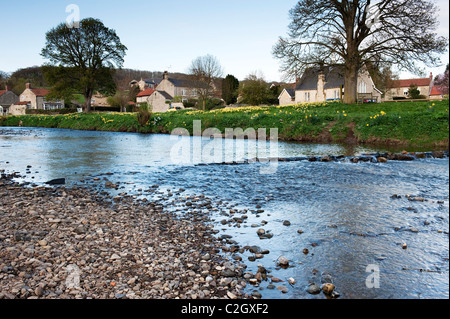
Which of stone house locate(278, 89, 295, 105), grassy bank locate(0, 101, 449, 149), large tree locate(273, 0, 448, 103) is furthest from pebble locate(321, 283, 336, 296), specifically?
stone house locate(278, 89, 295, 105)

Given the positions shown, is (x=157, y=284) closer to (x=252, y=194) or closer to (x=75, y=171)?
(x=252, y=194)

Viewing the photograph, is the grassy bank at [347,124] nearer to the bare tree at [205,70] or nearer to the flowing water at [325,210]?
the flowing water at [325,210]

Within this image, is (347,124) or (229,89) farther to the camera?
(229,89)

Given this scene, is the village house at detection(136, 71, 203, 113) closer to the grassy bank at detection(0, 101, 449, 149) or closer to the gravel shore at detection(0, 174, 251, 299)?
the grassy bank at detection(0, 101, 449, 149)

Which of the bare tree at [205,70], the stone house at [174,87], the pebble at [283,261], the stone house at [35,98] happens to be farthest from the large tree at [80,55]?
the pebble at [283,261]

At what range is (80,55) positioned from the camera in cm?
4528

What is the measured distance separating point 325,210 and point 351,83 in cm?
2300

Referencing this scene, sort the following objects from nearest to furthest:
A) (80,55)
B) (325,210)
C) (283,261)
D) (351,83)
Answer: (283,261), (325,210), (351,83), (80,55)

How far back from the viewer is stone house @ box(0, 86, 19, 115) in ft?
272

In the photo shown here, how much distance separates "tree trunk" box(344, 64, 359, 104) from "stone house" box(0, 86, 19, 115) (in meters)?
86.6

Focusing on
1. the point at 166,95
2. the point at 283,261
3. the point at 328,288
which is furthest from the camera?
the point at 166,95

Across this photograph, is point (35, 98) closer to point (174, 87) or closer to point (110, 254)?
point (174, 87)

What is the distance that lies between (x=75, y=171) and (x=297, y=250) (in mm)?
8398

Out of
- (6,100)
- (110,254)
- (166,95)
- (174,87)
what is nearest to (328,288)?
(110,254)
